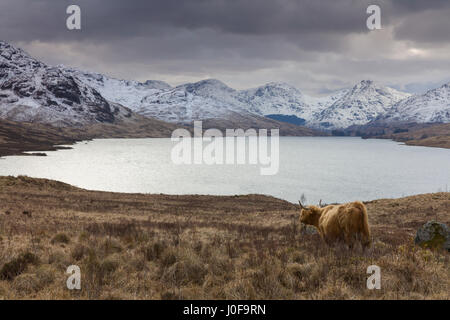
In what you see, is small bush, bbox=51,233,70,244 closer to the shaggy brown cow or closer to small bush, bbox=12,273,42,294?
small bush, bbox=12,273,42,294

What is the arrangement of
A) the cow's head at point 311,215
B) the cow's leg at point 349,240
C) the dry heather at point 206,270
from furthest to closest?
the cow's head at point 311,215
the cow's leg at point 349,240
the dry heather at point 206,270

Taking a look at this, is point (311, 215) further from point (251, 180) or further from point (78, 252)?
point (251, 180)

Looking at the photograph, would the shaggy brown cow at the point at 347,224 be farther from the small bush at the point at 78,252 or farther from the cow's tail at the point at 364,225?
the small bush at the point at 78,252

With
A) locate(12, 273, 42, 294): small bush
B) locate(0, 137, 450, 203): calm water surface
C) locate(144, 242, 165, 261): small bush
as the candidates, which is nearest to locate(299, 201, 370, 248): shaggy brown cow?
locate(144, 242, 165, 261): small bush

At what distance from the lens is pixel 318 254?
9844 mm

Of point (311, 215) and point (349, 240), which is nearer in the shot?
point (349, 240)

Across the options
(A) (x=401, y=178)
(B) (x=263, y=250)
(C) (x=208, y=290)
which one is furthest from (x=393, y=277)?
(A) (x=401, y=178)

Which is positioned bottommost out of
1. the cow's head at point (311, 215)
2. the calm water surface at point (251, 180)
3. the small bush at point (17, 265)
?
the calm water surface at point (251, 180)

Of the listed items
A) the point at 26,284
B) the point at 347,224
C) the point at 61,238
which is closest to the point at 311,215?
the point at 347,224

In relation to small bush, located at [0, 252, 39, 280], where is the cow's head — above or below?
above

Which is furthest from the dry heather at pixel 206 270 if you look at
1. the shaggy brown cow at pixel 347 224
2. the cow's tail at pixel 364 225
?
the shaggy brown cow at pixel 347 224

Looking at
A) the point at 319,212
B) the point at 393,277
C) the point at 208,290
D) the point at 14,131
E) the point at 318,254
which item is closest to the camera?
the point at 208,290
